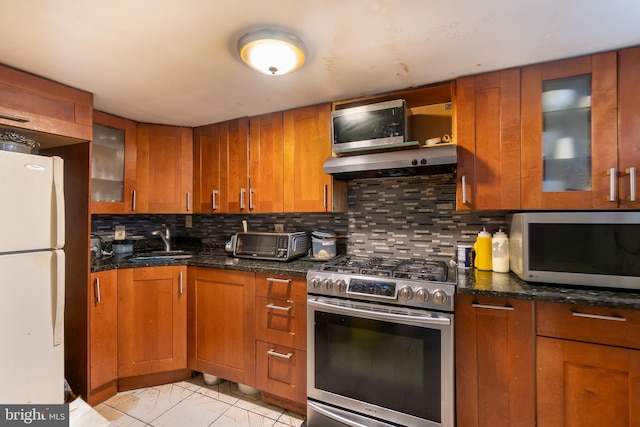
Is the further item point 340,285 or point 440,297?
point 340,285

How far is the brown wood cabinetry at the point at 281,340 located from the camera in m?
1.74

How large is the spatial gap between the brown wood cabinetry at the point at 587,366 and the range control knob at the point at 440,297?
39 centimetres

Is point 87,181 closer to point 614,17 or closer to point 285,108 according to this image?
point 285,108

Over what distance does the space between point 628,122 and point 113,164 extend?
10.7ft

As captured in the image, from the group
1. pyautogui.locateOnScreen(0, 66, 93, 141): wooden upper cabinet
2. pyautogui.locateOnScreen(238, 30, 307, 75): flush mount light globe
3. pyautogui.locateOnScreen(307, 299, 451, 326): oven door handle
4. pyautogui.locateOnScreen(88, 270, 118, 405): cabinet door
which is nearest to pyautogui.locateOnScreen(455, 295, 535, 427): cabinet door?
pyautogui.locateOnScreen(307, 299, 451, 326): oven door handle

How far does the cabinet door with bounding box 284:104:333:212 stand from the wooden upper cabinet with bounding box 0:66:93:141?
50.9 inches

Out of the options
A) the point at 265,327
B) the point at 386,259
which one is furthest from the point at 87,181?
the point at 386,259

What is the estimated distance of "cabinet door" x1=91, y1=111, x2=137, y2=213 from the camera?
2133mm

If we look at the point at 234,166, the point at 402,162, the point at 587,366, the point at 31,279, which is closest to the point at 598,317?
the point at 587,366

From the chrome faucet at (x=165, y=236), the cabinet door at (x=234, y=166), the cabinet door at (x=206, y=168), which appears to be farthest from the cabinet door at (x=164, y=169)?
the cabinet door at (x=234, y=166)

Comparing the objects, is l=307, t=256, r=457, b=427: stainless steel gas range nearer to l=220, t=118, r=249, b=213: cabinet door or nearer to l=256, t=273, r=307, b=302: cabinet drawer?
l=256, t=273, r=307, b=302: cabinet drawer

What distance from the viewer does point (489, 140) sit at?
159 cm

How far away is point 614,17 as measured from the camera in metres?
1.14

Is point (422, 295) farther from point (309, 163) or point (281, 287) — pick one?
point (309, 163)
